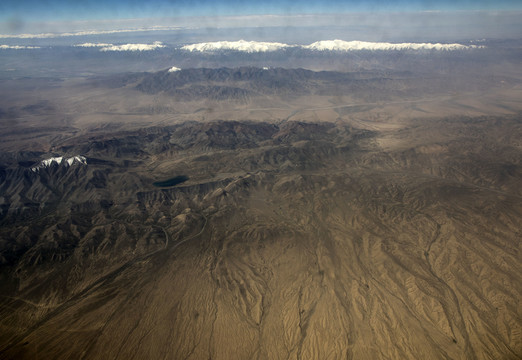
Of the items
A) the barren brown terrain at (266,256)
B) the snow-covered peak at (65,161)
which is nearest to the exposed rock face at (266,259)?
the barren brown terrain at (266,256)

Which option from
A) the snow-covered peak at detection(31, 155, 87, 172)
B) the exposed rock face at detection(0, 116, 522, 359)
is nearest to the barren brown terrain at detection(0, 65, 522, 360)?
the exposed rock face at detection(0, 116, 522, 359)

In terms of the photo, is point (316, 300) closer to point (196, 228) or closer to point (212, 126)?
point (196, 228)

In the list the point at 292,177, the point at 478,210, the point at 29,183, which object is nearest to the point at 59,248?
the point at 29,183

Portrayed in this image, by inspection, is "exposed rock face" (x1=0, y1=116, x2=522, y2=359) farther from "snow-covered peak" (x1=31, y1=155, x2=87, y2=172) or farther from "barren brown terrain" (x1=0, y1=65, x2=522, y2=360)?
"snow-covered peak" (x1=31, y1=155, x2=87, y2=172)

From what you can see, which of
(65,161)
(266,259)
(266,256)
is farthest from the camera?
(65,161)

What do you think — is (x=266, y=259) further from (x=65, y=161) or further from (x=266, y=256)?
(x=65, y=161)

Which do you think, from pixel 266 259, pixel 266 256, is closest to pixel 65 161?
pixel 266 256

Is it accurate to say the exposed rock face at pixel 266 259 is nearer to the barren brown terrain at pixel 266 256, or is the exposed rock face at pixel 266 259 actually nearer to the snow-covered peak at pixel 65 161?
the barren brown terrain at pixel 266 256
